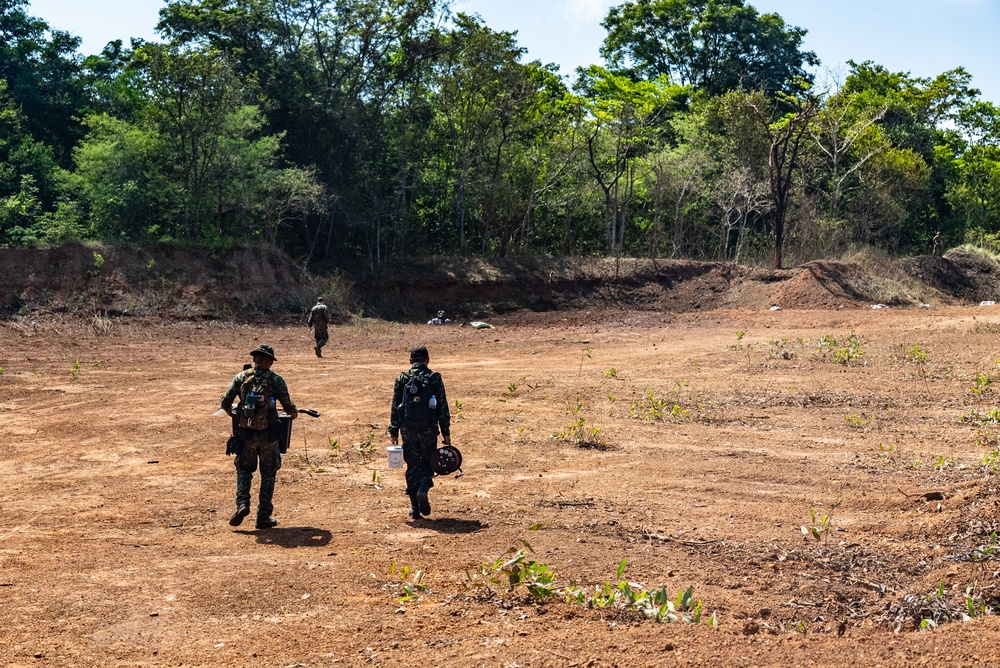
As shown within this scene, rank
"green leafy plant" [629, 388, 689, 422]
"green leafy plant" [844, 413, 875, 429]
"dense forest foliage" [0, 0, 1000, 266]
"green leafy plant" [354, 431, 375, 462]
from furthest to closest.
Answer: "dense forest foliage" [0, 0, 1000, 266], "green leafy plant" [629, 388, 689, 422], "green leafy plant" [844, 413, 875, 429], "green leafy plant" [354, 431, 375, 462]

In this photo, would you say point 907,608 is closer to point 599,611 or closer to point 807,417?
point 599,611

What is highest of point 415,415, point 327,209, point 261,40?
point 261,40

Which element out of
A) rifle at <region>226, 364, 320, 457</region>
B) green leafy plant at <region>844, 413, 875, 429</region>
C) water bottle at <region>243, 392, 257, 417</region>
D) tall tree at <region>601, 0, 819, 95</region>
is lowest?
green leafy plant at <region>844, 413, 875, 429</region>

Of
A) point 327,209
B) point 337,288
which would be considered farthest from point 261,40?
point 337,288

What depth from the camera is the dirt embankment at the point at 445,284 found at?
29.7m

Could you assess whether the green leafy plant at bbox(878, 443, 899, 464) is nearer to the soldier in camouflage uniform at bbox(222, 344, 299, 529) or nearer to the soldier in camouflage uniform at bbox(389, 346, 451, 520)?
the soldier in camouflage uniform at bbox(389, 346, 451, 520)

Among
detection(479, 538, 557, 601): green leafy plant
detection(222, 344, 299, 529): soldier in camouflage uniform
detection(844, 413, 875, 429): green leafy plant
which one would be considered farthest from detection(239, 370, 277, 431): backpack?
detection(844, 413, 875, 429): green leafy plant

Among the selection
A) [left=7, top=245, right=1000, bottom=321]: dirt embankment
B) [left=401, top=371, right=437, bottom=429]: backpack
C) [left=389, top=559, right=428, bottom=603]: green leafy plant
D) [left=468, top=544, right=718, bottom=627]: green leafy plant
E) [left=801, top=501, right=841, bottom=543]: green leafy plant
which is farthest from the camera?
[left=7, top=245, right=1000, bottom=321]: dirt embankment

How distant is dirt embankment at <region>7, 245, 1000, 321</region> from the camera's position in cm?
2972

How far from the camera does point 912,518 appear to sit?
912 cm

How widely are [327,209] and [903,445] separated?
26419 mm

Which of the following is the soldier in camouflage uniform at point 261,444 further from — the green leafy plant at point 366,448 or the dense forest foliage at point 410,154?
the dense forest foliage at point 410,154

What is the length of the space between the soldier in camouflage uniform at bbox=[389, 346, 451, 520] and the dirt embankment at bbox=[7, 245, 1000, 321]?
22343 mm

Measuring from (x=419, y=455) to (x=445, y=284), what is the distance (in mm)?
27144
